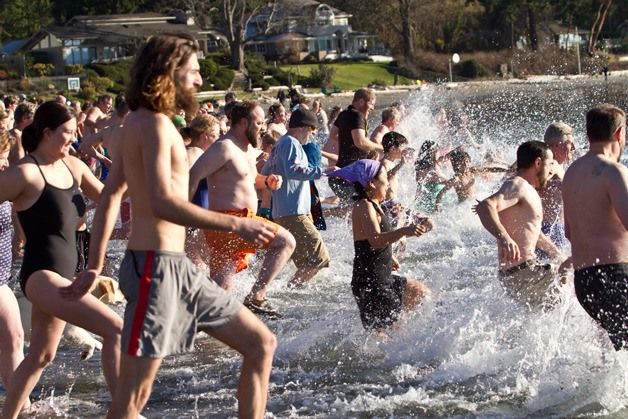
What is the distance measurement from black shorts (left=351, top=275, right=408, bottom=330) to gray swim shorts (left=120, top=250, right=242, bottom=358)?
2.62m

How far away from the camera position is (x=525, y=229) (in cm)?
637

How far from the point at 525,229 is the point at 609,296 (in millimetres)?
1225

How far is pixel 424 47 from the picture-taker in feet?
265

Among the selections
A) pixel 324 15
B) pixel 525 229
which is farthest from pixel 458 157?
pixel 324 15

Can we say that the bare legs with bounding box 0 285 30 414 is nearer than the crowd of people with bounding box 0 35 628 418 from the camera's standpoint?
No

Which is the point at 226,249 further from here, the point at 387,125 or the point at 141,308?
the point at 387,125

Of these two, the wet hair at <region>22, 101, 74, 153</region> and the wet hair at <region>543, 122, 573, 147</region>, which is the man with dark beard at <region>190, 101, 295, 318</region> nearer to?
the wet hair at <region>543, 122, 573, 147</region>

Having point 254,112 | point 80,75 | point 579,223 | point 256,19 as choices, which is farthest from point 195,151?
point 256,19

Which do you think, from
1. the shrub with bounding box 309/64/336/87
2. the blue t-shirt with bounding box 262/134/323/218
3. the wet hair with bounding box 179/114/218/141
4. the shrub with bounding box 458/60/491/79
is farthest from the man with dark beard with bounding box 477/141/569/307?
the shrub with bounding box 458/60/491/79

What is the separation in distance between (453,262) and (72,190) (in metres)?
6.31

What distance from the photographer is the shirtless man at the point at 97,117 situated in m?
15.6

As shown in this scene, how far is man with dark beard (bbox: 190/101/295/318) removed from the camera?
7.57 meters

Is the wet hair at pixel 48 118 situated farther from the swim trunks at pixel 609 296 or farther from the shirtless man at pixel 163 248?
the swim trunks at pixel 609 296

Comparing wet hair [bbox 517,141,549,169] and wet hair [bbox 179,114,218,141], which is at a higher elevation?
wet hair [bbox 517,141,549,169]
